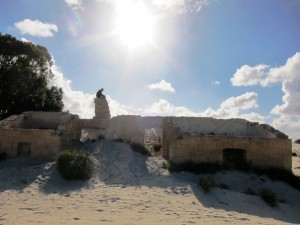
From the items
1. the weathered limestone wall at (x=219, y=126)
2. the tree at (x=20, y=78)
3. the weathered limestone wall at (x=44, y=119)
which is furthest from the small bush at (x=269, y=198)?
the tree at (x=20, y=78)

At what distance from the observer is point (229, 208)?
40.3 feet

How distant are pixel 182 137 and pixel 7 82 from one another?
51.3 ft

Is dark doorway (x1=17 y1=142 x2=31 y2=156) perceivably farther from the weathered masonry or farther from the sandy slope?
the weathered masonry

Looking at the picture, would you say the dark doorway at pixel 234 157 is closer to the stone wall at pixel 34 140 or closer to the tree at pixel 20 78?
the stone wall at pixel 34 140

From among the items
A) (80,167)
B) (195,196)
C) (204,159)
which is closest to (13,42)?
(80,167)

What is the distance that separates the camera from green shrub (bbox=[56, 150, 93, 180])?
571 inches

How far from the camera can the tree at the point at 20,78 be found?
86.5ft

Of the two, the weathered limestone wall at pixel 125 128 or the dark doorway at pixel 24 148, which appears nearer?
the dark doorway at pixel 24 148

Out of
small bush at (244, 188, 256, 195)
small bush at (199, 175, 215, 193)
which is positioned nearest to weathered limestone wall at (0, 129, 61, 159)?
small bush at (199, 175, 215, 193)

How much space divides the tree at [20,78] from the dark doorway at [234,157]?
15924 millimetres

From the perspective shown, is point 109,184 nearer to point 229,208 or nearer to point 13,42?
point 229,208

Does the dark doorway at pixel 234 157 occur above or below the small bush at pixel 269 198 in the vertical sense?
above

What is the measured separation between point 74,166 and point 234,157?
756cm

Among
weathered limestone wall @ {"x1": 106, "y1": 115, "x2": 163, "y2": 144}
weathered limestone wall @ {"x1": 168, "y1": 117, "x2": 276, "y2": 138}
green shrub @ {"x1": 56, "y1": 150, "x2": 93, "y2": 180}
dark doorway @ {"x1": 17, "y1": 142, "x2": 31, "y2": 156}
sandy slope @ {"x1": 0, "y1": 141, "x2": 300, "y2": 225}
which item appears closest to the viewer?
sandy slope @ {"x1": 0, "y1": 141, "x2": 300, "y2": 225}
